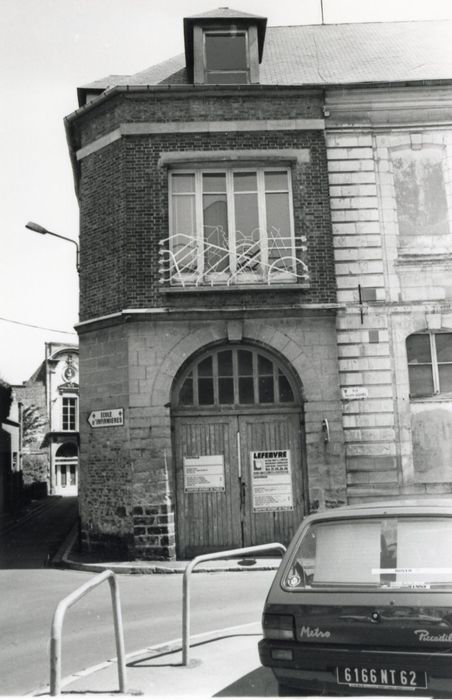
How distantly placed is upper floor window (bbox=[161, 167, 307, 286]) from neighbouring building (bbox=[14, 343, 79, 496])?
1340 inches

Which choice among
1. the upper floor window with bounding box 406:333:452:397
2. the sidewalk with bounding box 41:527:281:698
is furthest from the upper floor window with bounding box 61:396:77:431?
the sidewalk with bounding box 41:527:281:698

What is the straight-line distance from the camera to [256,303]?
13.7 m

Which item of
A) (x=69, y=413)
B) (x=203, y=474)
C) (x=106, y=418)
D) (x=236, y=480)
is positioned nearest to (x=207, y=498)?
(x=203, y=474)

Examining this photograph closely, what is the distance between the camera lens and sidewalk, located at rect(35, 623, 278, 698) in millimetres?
5387

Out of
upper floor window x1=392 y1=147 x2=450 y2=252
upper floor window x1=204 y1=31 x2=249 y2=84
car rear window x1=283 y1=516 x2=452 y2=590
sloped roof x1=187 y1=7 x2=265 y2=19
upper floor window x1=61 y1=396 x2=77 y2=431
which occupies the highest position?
sloped roof x1=187 y1=7 x2=265 y2=19

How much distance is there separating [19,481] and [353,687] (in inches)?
1238

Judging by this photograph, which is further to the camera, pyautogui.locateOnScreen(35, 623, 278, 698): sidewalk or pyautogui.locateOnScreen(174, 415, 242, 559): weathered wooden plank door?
pyautogui.locateOnScreen(174, 415, 242, 559): weathered wooden plank door

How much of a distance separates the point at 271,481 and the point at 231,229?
5.09 metres

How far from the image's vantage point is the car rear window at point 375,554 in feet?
14.1

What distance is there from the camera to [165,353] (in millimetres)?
13438

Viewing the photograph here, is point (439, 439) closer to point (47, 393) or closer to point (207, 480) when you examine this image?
point (207, 480)

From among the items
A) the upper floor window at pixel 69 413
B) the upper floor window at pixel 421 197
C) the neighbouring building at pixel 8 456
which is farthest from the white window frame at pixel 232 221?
the upper floor window at pixel 69 413

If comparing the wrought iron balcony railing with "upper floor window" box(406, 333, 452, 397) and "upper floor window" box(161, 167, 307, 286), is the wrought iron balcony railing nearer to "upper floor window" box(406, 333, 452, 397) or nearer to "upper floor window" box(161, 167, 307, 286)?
"upper floor window" box(161, 167, 307, 286)

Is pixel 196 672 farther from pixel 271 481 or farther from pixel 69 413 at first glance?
pixel 69 413
